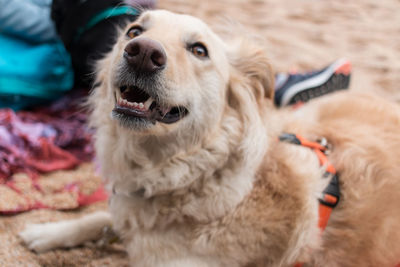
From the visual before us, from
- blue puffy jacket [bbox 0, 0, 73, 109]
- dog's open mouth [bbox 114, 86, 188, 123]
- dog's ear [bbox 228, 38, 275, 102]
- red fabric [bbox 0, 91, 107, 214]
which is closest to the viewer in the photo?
dog's open mouth [bbox 114, 86, 188, 123]

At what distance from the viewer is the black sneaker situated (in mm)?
3213

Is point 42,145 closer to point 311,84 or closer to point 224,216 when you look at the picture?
point 224,216

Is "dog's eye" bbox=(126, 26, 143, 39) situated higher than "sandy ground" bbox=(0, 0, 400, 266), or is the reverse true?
"dog's eye" bbox=(126, 26, 143, 39)

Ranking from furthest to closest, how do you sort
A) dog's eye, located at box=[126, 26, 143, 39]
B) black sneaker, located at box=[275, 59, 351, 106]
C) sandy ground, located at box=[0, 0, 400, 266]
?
sandy ground, located at box=[0, 0, 400, 266] < black sneaker, located at box=[275, 59, 351, 106] < dog's eye, located at box=[126, 26, 143, 39]

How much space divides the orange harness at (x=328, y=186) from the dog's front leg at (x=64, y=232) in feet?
3.65

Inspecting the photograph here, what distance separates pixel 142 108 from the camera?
152 centimetres

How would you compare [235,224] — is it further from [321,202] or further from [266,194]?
[321,202]

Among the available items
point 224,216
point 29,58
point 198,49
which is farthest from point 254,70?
point 29,58

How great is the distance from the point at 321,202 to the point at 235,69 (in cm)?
85

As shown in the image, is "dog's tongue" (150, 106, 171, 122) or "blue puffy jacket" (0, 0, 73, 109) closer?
"dog's tongue" (150, 106, 171, 122)

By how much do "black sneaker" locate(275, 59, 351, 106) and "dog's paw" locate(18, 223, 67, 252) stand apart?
7.50ft

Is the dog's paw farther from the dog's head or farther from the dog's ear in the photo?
the dog's ear

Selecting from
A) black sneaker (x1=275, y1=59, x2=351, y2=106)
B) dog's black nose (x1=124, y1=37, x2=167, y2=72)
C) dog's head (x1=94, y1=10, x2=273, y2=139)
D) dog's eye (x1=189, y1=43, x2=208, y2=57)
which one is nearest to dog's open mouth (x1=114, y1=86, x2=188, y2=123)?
dog's head (x1=94, y1=10, x2=273, y2=139)

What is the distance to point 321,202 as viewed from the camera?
161 cm
